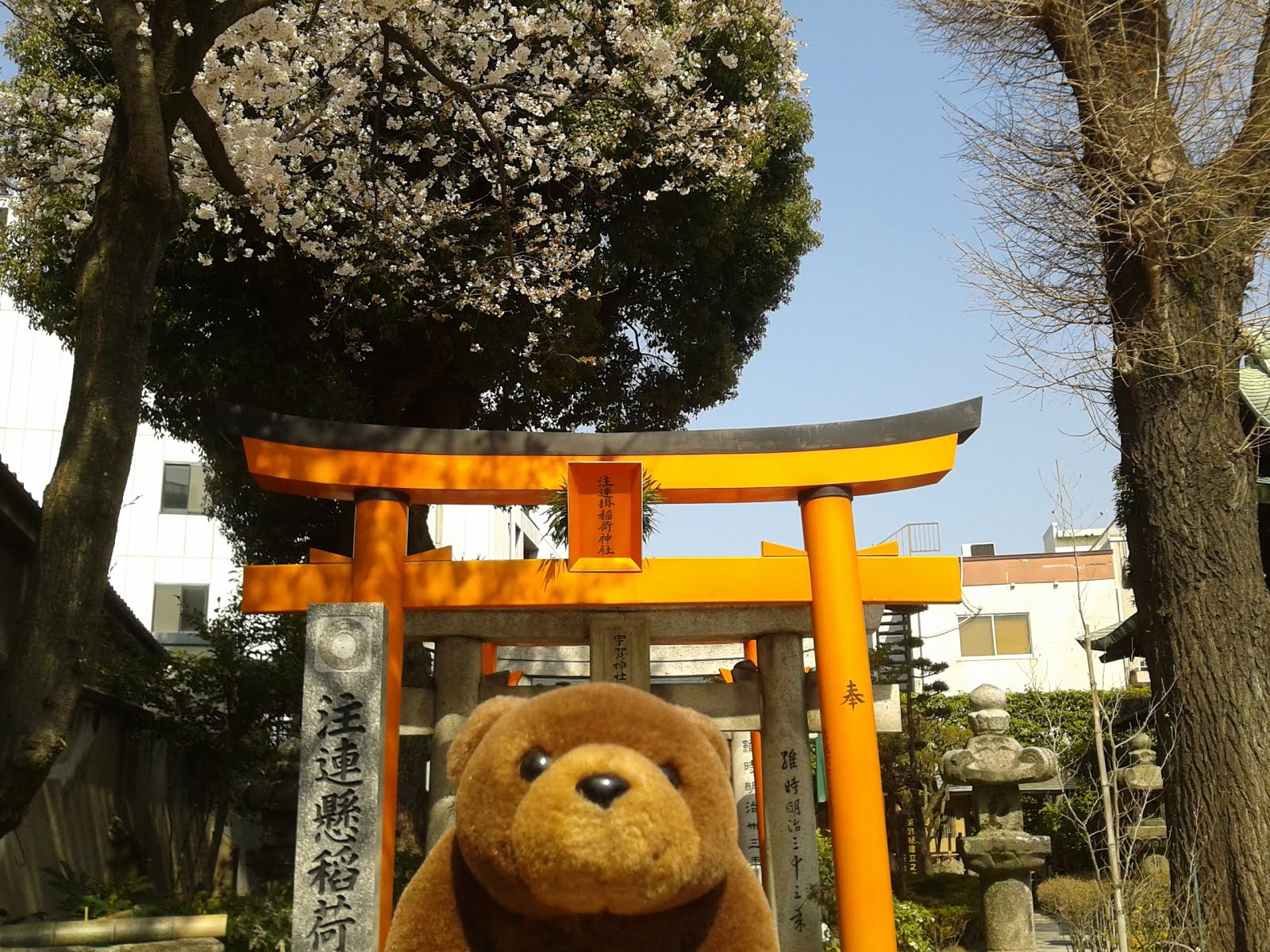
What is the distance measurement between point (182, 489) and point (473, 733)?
2331 centimetres

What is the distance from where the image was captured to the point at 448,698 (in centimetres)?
1030

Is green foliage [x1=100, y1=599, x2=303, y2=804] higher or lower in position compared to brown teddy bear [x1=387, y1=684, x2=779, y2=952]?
higher

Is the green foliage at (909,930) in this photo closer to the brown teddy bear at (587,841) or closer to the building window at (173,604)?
the brown teddy bear at (587,841)

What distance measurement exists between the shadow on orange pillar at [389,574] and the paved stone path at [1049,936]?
290 inches

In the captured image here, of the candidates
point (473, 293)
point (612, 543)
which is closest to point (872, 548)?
point (612, 543)

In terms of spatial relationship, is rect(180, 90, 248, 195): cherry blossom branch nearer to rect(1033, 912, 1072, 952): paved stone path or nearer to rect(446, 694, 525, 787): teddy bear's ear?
rect(446, 694, 525, 787): teddy bear's ear

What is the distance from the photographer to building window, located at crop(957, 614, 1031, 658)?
26.0 m

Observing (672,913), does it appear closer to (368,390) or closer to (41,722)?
(41,722)

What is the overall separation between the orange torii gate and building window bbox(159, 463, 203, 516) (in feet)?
52.6

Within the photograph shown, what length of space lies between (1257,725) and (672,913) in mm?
4918

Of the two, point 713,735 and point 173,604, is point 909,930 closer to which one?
point 713,735

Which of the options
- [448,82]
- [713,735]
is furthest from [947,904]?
[713,735]

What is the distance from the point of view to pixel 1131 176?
285 inches

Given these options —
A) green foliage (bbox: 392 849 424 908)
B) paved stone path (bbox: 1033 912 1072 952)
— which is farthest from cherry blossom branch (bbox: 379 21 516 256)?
paved stone path (bbox: 1033 912 1072 952)
